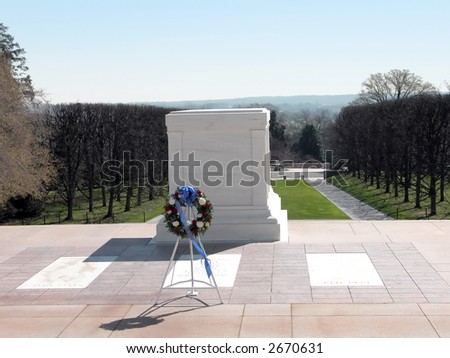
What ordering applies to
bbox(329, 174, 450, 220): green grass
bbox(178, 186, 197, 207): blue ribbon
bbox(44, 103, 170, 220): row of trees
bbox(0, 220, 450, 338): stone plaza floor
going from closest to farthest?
1. bbox(0, 220, 450, 338): stone plaza floor
2. bbox(178, 186, 197, 207): blue ribbon
3. bbox(329, 174, 450, 220): green grass
4. bbox(44, 103, 170, 220): row of trees

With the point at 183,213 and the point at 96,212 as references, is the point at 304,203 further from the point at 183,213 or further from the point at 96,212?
the point at 183,213

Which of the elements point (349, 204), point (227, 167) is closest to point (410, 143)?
point (349, 204)

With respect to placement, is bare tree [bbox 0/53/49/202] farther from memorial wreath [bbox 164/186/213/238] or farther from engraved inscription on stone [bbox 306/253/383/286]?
memorial wreath [bbox 164/186/213/238]

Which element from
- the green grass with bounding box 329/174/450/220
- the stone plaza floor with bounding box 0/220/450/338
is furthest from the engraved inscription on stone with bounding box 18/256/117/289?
the green grass with bounding box 329/174/450/220

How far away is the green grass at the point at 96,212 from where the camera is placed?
3125cm

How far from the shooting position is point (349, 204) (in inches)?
1421

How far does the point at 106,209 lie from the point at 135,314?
1047 inches

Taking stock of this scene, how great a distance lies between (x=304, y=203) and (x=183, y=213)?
27.4 meters

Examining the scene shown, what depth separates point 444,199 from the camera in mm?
33375

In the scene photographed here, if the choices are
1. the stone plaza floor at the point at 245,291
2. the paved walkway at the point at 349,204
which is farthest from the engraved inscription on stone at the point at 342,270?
the paved walkway at the point at 349,204

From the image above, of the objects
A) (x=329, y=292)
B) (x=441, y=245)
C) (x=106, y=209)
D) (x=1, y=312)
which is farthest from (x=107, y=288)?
(x=106, y=209)

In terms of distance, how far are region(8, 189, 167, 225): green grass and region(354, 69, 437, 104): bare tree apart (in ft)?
122

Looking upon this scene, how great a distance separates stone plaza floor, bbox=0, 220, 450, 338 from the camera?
312 inches

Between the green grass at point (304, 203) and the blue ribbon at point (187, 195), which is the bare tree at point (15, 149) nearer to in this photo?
the green grass at point (304, 203)
